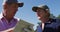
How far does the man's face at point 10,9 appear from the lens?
12.8ft

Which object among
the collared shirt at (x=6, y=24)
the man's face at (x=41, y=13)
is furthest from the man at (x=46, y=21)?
the collared shirt at (x=6, y=24)

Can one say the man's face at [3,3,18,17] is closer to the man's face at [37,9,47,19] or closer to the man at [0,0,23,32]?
the man at [0,0,23,32]

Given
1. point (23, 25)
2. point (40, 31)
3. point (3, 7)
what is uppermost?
point (3, 7)

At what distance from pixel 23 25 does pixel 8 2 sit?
24.6 m

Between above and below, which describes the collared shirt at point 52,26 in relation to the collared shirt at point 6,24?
below

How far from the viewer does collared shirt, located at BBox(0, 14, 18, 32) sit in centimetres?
386

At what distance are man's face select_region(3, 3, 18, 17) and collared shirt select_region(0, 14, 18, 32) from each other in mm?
127

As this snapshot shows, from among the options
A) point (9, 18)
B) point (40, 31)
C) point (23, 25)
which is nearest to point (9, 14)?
point (9, 18)

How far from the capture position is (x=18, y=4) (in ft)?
13.3

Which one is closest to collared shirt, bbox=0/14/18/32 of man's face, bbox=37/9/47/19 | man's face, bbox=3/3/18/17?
man's face, bbox=3/3/18/17

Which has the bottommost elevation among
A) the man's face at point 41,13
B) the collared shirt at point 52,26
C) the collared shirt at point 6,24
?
the collared shirt at point 52,26

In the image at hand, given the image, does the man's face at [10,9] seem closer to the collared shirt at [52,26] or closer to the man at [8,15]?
the man at [8,15]

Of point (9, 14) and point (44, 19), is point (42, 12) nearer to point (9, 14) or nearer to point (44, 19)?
point (44, 19)

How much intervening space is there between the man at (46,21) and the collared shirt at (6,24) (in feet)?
1.99
